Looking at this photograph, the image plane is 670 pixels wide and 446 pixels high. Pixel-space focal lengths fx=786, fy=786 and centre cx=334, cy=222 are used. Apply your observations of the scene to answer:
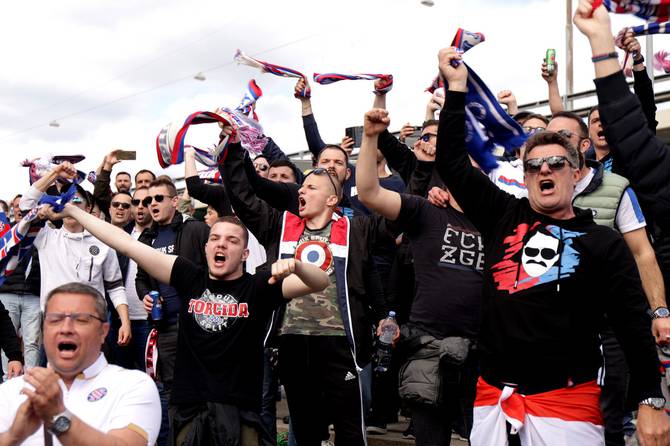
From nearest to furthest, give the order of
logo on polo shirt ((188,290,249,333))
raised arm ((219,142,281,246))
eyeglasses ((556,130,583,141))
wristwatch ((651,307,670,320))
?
1. eyeglasses ((556,130,583,141))
2. wristwatch ((651,307,670,320))
3. logo on polo shirt ((188,290,249,333))
4. raised arm ((219,142,281,246))

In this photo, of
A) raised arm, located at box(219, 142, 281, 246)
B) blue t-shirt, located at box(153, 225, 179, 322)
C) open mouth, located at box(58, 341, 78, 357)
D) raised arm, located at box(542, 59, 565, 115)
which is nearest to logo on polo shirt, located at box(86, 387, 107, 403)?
open mouth, located at box(58, 341, 78, 357)

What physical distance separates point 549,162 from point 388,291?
3.35 metres

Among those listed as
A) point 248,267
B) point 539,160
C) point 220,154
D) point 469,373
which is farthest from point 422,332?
point 248,267

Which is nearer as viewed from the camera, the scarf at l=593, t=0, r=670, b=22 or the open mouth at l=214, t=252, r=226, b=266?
the scarf at l=593, t=0, r=670, b=22

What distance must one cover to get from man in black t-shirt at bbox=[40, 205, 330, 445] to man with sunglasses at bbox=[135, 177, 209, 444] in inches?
54.8

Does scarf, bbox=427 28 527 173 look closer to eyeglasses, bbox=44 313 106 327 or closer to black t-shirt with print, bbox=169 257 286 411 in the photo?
black t-shirt with print, bbox=169 257 286 411

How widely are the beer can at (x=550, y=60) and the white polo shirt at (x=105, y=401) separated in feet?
14.1

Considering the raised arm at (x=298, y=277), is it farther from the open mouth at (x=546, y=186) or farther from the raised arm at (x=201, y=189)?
A: the raised arm at (x=201, y=189)

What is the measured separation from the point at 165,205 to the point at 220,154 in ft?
5.49

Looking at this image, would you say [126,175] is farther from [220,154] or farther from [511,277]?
[511,277]

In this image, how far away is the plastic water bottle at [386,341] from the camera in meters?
5.29

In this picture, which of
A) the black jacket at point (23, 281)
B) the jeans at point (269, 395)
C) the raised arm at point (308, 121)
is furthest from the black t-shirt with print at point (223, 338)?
the black jacket at point (23, 281)

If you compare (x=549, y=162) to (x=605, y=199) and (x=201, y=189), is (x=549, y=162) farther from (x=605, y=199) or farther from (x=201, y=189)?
(x=201, y=189)

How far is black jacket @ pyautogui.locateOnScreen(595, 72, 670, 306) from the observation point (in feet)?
9.46
